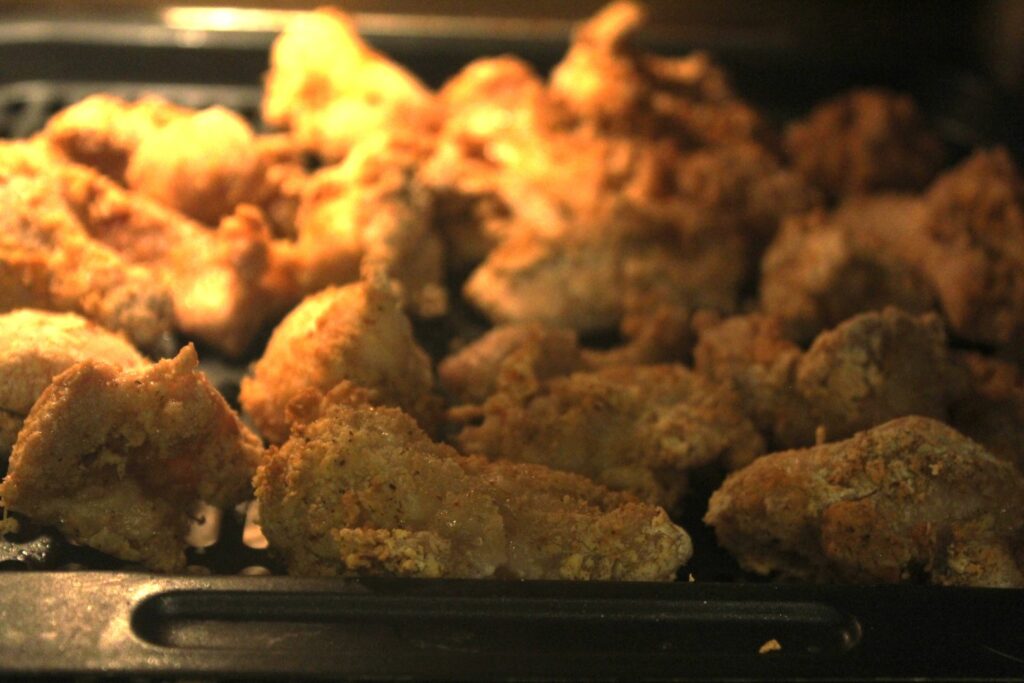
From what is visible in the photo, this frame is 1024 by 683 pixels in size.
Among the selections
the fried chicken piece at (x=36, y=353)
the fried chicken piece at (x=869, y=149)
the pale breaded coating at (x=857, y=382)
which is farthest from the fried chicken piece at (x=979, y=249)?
the fried chicken piece at (x=36, y=353)

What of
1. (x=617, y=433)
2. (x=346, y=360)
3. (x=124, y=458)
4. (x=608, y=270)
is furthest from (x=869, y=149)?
(x=124, y=458)

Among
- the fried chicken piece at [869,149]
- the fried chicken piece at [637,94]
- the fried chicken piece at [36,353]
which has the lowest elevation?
the fried chicken piece at [36,353]

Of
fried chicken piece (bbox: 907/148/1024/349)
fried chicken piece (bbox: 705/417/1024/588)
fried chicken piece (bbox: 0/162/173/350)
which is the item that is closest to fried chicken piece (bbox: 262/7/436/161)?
fried chicken piece (bbox: 0/162/173/350)

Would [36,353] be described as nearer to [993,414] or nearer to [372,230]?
[372,230]

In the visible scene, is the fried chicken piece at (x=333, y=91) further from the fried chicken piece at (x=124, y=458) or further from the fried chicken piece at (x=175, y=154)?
the fried chicken piece at (x=124, y=458)

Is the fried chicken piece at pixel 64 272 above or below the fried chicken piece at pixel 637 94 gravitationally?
below

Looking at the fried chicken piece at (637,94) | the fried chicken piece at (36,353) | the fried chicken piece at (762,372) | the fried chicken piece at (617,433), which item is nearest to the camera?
the fried chicken piece at (36,353)
